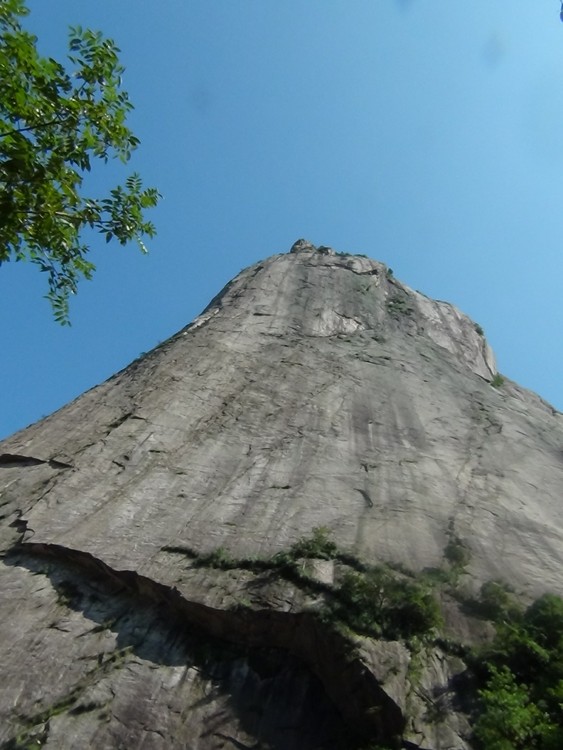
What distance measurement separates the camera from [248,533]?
13898 mm

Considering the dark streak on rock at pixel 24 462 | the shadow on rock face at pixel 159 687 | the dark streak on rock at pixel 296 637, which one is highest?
the dark streak on rock at pixel 24 462

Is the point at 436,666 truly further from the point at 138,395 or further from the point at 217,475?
the point at 138,395

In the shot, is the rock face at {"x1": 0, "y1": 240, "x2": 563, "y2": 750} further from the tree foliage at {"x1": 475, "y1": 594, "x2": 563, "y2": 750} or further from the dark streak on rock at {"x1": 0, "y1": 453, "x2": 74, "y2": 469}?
the tree foliage at {"x1": 475, "y1": 594, "x2": 563, "y2": 750}

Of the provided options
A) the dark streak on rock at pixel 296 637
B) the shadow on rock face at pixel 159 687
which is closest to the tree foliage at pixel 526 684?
the dark streak on rock at pixel 296 637

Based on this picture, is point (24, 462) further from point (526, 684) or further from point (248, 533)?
point (526, 684)

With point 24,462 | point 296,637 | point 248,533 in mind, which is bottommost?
point 296,637

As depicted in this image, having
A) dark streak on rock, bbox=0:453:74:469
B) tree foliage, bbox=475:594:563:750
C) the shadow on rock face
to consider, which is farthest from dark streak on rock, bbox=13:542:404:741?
dark streak on rock, bbox=0:453:74:469

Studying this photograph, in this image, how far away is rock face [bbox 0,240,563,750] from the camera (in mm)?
10547

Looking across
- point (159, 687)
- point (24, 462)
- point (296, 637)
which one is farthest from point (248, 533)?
point (24, 462)

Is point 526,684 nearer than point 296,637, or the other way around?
point 526,684

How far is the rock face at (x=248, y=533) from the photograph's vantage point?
34.6 feet

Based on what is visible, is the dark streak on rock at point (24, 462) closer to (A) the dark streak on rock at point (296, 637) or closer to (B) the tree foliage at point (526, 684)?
(A) the dark streak on rock at point (296, 637)

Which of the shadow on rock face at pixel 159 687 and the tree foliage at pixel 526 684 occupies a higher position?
the tree foliage at pixel 526 684

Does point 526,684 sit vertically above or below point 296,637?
above
